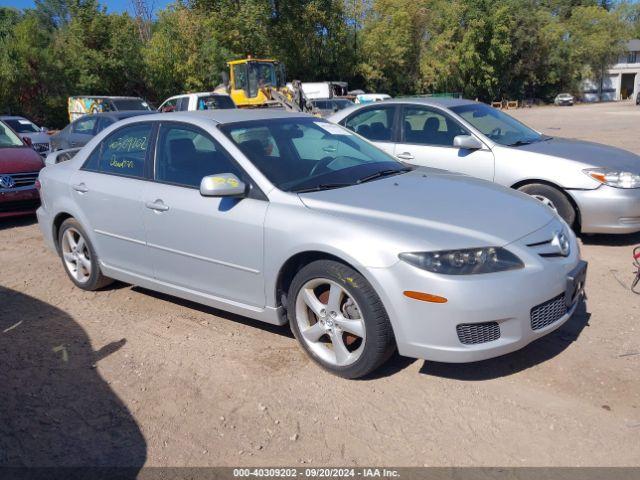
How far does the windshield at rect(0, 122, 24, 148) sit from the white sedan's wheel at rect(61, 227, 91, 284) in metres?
4.75

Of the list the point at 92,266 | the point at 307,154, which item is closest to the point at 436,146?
the point at 307,154

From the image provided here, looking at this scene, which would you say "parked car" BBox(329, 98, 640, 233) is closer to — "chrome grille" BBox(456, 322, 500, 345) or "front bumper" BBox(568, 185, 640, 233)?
"front bumper" BBox(568, 185, 640, 233)

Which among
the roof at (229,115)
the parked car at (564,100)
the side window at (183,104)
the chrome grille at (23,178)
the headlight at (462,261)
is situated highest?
the parked car at (564,100)

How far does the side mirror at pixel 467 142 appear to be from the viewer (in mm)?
6645

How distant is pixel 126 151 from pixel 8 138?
5.78m

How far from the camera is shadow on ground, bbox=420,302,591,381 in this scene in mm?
3713

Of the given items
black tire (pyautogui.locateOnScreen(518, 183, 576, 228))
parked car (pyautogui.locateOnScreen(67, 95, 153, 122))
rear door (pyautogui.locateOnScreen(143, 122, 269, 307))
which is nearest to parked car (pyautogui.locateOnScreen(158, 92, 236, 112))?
parked car (pyautogui.locateOnScreen(67, 95, 153, 122))

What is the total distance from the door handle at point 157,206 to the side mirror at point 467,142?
11.8 ft

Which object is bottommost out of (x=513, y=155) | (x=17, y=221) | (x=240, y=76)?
(x=17, y=221)

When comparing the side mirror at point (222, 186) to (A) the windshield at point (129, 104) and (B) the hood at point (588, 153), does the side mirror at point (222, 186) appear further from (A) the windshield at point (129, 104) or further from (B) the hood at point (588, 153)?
(A) the windshield at point (129, 104)

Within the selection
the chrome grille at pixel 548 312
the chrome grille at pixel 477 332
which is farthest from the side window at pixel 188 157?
the chrome grille at pixel 548 312

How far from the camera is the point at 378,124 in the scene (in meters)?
7.56

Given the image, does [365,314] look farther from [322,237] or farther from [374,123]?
[374,123]

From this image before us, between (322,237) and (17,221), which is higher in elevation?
(322,237)
